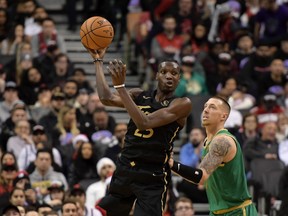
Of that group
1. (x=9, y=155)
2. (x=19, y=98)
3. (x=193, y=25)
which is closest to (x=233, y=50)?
(x=193, y=25)

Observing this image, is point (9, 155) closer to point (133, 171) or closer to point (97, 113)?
point (97, 113)

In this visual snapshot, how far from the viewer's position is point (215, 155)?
1112cm

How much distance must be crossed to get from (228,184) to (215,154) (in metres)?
0.46

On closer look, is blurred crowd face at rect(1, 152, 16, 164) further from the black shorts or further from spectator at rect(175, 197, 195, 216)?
the black shorts

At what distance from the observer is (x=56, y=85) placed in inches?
751

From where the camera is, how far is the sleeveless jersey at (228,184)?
37.4 ft

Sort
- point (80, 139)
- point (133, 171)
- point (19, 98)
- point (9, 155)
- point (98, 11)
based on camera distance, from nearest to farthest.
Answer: point (133, 171), point (9, 155), point (80, 139), point (19, 98), point (98, 11)

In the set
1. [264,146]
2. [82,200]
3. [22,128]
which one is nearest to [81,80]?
[22,128]

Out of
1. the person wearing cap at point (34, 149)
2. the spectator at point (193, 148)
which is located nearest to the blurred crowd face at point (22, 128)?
the person wearing cap at point (34, 149)

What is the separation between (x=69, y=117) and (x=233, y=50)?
4.72 m

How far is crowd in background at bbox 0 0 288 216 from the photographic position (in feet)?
54.2

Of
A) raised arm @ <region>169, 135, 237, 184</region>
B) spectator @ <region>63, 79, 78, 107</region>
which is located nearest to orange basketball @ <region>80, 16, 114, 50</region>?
raised arm @ <region>169, 135, 237, 184</region>

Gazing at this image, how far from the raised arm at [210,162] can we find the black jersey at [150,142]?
0.23 m

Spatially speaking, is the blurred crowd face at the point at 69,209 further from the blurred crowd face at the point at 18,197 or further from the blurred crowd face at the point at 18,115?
the blurred crowd face at the point at 18,115
